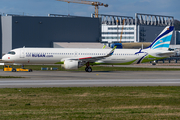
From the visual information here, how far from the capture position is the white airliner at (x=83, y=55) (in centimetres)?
4162

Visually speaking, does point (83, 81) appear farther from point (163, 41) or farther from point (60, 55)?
point (163, 41)

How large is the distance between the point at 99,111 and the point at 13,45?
232 ft

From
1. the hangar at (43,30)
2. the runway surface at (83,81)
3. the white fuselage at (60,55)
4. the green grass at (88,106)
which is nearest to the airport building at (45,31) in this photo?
the hangar at (43,30)

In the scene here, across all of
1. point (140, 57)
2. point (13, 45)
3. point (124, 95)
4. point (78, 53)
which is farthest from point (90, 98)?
point (13, 45)

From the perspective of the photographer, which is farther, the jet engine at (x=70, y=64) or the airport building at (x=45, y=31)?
the airport building at (x=45, y=31)

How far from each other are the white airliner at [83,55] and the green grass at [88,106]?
22.5m

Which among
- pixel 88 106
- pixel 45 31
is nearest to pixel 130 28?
pixel 45 31

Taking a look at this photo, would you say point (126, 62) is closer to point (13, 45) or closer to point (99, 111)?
point (99, 111)

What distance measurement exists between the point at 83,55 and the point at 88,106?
1193 inches

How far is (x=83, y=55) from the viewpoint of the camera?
4409cm

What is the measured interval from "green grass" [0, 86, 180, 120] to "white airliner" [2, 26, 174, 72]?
22536 millimetres

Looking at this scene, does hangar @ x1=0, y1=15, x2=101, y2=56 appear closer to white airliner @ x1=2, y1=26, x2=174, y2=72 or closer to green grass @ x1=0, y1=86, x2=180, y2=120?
white airliner @ x1=2, y1=26, x2=174, y2=72

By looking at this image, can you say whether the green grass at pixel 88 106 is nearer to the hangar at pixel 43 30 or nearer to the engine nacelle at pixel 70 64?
the engine nacelle at pixel 70 64

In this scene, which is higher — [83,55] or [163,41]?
[163,41]
